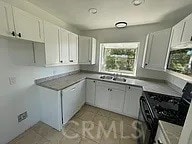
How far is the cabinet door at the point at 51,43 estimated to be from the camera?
1.78 m

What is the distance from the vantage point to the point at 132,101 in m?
2.38

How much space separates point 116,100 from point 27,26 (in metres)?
2.38

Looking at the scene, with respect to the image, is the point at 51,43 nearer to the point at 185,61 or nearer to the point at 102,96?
the point at 102,96

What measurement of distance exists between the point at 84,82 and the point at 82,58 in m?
0.75

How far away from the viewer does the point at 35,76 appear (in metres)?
2.02

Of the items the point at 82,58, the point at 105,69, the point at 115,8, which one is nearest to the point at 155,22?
the point at 115,8

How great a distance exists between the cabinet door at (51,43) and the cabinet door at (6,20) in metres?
0.54

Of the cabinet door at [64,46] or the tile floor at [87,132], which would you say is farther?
the cabinet door at [64,46]

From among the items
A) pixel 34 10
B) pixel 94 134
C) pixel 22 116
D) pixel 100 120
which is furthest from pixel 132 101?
pixel 34 10

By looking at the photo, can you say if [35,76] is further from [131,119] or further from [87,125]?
[131,119]

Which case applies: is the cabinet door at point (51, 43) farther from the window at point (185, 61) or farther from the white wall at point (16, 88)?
the window at point (185, 61)

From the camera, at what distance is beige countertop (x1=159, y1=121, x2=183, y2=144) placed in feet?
2.73

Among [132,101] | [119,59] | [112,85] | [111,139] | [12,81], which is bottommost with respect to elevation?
[111,139]

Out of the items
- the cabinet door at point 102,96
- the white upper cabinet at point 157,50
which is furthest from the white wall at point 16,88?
the white upper cabinet at point 157,50
